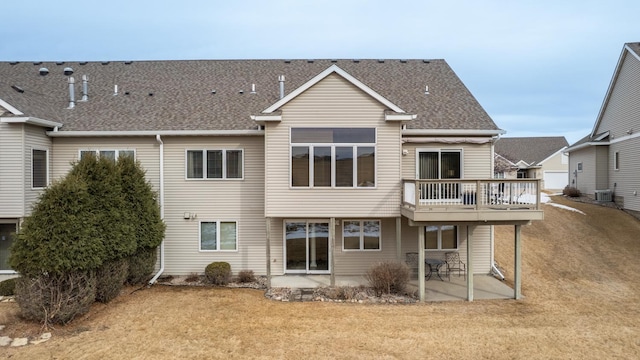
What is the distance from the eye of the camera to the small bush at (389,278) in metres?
A: 11.6

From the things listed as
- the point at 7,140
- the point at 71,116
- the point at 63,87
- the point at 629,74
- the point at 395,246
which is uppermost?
the point at 629,74

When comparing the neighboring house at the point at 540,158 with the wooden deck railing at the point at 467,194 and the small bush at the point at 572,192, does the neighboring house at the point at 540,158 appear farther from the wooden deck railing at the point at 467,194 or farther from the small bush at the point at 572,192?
the wooden deck railing at the point at 467,194

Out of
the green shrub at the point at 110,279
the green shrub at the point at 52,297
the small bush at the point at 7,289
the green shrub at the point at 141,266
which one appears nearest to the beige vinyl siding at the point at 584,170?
the green shrub at the point at 141,266

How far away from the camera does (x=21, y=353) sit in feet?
25.5

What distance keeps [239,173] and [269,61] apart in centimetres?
685

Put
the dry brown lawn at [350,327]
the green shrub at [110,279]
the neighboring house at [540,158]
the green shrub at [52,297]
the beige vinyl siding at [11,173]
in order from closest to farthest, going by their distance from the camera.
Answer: the dry brown lawn at [350,327]
the green shrub at [52,297]
the green shrub at [110,279]
the beige vinyl siding at [11,173]
the neighboring house at [540,158]

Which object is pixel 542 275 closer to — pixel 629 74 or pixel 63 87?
pixel 629 74

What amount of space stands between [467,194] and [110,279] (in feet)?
36.1

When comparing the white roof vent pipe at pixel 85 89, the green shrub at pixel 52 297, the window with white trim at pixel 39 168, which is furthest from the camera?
the white roof vent pipe at pixel 85 89

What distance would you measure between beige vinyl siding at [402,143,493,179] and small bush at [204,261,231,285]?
23.7 feet

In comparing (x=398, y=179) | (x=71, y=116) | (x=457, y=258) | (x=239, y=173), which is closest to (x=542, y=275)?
(x=457, y=258)

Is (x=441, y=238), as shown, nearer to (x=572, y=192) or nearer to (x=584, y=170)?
(x=572, y=192)

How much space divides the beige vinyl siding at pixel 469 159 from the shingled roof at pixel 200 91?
0.73 metres

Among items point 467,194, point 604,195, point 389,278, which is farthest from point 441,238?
point 604,195
